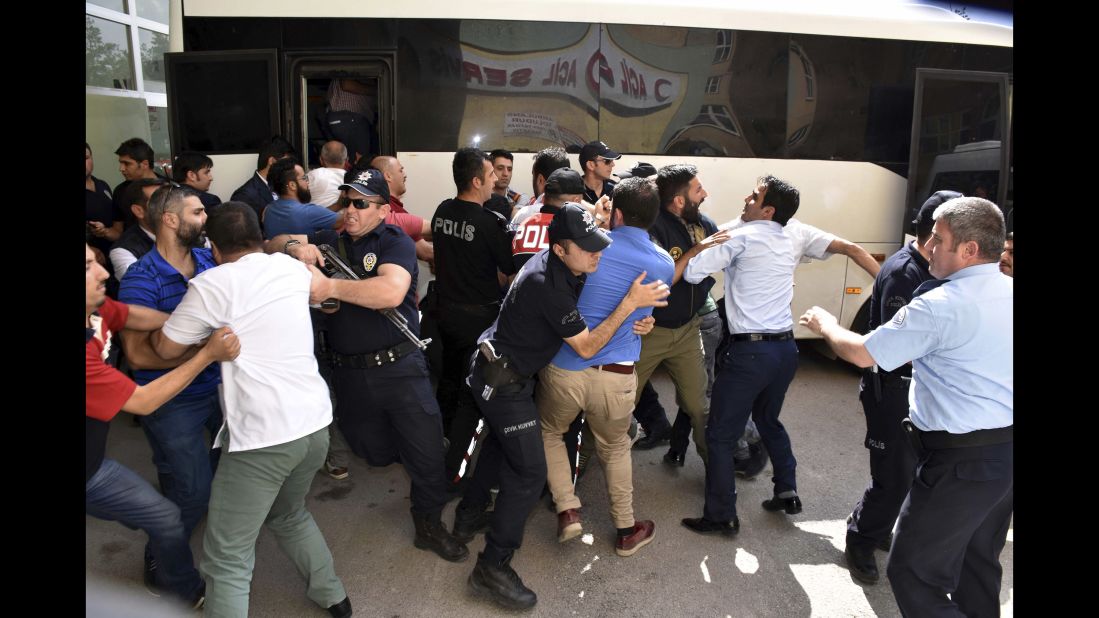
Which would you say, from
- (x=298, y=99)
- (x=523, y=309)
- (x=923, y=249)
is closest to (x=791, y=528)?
(x=923, y=249)

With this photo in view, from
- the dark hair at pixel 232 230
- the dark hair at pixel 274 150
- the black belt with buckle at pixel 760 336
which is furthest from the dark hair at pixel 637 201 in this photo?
the dark hair at pixel 274 150

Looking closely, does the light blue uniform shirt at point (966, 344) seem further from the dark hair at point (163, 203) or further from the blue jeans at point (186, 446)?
the dark hair at point (163, 203)

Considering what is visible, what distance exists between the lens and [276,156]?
220 inches

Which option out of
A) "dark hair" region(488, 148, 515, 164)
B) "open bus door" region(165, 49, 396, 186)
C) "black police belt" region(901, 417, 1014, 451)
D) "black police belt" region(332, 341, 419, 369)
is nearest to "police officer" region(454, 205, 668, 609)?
"black police belt" region(332, 341, 419, 369)

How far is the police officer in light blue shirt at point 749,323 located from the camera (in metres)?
3.93

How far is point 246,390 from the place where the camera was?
278 centimetres

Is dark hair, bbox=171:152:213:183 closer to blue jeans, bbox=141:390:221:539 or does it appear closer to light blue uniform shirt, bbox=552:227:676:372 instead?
blue jeans, bbox=141:390:221:539

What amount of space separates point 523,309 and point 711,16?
12.9ft

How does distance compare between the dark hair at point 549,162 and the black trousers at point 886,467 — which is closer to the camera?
the black trousers at point 886,467

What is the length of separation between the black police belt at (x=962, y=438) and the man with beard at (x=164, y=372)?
3.16 m

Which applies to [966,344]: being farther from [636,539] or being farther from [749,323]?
[636,539]

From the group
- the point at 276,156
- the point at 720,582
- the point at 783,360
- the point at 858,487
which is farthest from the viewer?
the point at 276,156

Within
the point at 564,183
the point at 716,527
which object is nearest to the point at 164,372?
the point at 564,183
